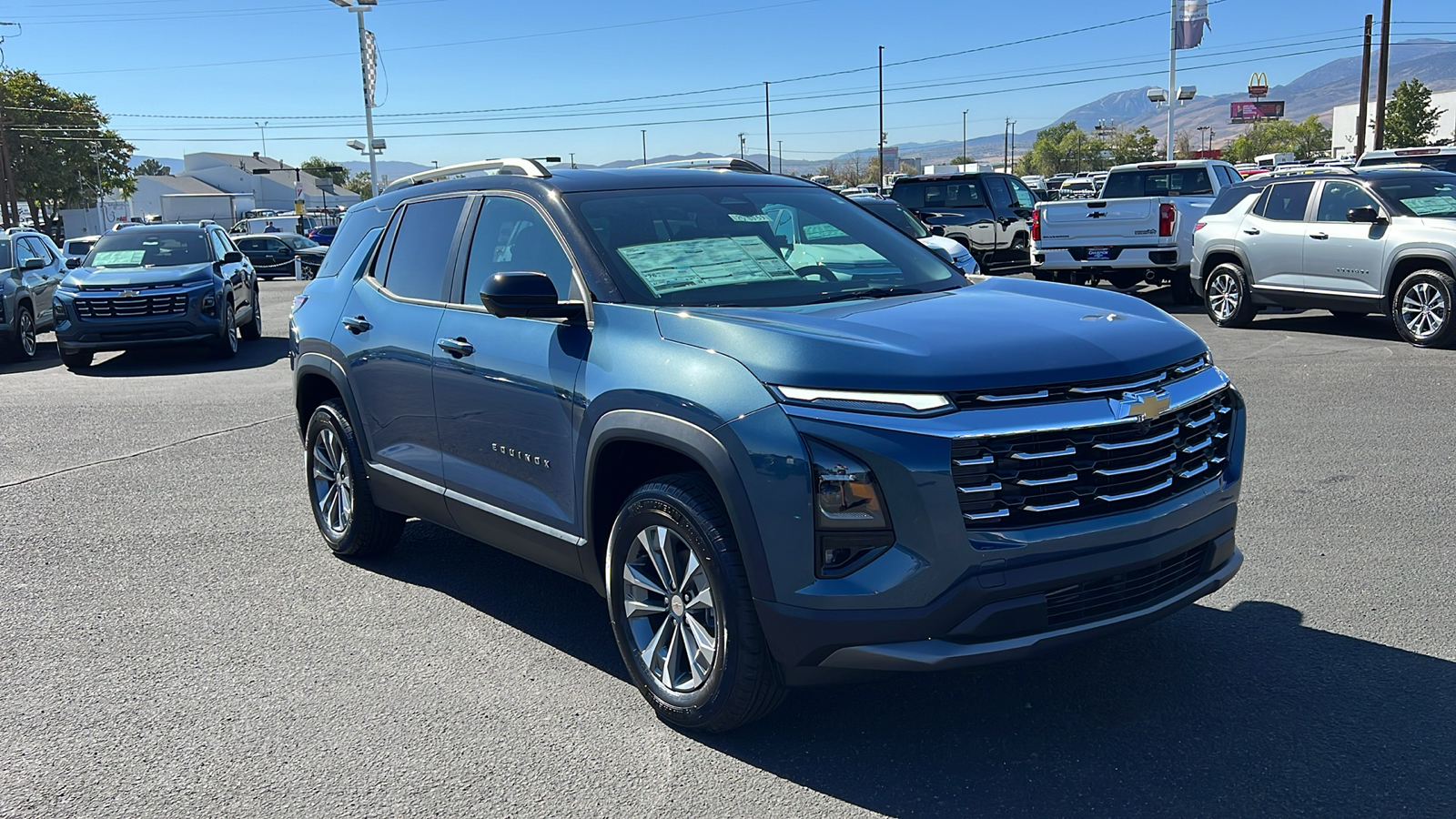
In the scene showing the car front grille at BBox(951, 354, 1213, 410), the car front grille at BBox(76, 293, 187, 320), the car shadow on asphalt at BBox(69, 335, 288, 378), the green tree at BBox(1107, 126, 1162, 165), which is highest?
the green tree at BBox(1107, 126, 1162, 165)

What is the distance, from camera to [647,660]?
13.2ft

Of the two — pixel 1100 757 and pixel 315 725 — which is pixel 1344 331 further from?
pixel 315 725

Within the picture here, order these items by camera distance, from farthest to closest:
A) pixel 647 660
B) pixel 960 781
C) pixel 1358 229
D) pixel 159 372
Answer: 1. pixel 159 372
2. pixel 1358 229
3. pixel 647 660
4. pixel 960 781

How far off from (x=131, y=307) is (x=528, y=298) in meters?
12.6

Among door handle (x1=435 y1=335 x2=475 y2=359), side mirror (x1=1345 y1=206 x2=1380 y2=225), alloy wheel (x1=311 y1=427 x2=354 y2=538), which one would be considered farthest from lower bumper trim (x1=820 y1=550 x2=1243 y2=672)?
side mirror (x1=1345 y1=206 x2=1380 y2=225)

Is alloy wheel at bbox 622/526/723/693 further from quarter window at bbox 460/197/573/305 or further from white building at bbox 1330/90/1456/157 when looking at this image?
white building at bbox 1330/90/1456/157

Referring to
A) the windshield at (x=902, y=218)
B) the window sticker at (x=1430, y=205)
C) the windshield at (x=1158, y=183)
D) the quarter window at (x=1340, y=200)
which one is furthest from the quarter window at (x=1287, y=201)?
the windshield at (x=1158, y=183)

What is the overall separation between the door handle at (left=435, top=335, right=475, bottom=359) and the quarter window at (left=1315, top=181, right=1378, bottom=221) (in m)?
11.3

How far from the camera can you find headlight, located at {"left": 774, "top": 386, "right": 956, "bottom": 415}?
331 cm

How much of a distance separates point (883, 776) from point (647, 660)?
91 cm

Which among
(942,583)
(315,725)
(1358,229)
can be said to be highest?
(1358,229)

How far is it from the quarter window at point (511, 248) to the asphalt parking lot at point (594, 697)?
1.48 metres

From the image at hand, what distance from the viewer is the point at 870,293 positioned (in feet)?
14.7

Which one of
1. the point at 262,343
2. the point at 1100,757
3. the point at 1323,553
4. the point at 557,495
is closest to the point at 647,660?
the point at 557,495
